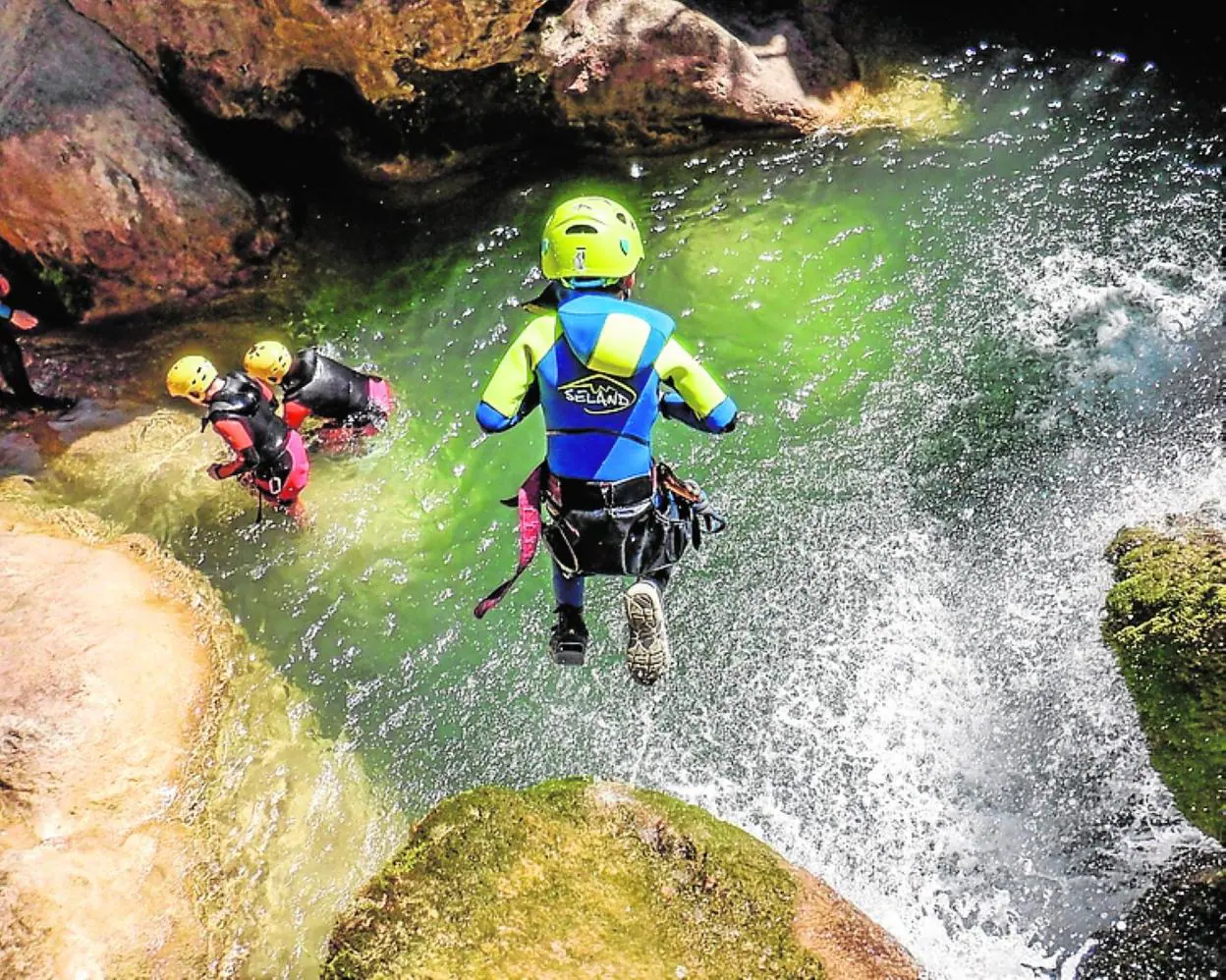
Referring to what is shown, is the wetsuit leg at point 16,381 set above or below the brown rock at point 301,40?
below

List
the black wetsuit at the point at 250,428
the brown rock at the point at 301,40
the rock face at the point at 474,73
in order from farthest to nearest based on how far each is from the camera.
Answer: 1. the rock face at the point at 474,73
2. the brown rock at the point at 301,40
3. the black wetsuit at the point at 250,428

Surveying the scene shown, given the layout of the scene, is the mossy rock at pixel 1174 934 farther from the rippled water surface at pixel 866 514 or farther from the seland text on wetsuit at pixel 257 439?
the seland text on wetsuit at pixel 257 439

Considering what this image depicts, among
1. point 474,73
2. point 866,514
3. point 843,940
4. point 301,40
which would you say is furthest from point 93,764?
point 474,73

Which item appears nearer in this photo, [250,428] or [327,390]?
[250,428]

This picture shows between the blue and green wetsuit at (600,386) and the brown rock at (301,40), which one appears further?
the brown rock at (301,40)

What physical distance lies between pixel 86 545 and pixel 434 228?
3898 mm

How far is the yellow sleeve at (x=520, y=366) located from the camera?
3928mm

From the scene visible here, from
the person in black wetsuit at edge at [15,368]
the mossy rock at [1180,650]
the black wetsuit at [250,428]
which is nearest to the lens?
the mossy rock at [1180,650]

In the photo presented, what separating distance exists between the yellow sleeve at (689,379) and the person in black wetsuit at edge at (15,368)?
544cm

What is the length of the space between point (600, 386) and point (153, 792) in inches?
142

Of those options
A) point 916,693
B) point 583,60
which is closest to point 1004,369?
point 916,693

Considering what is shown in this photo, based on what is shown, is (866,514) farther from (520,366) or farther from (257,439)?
(257,439)

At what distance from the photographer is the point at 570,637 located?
4.82 meters

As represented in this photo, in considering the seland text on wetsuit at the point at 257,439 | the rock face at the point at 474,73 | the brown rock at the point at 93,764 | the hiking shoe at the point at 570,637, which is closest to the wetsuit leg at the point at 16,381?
the brown rock at the point at 93,764
